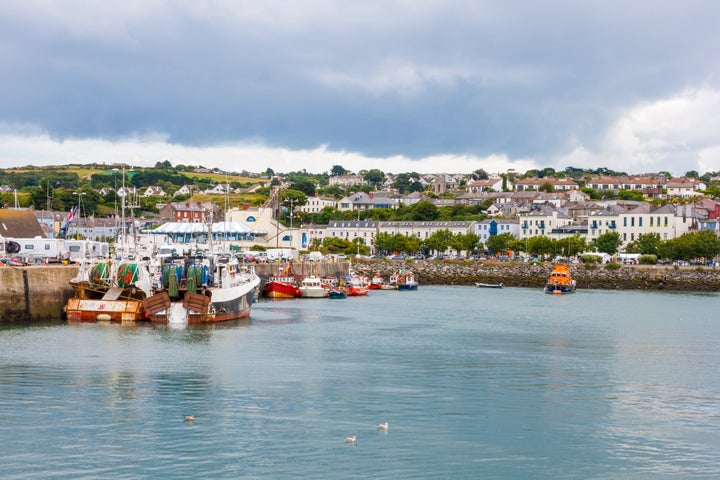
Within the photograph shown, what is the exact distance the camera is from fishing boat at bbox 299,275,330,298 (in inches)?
3177

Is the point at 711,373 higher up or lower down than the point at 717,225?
lower down

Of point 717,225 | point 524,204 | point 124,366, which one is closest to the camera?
point 124,366

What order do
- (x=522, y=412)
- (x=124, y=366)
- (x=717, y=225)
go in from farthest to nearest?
1. (x=717, y=225)
2. (x=124, y=366)
3. (x=522, y=412)

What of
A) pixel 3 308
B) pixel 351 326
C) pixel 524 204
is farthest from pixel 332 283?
pixel 524 204

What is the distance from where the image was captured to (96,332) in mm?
44969

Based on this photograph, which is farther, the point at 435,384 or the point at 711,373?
the point at 711,373

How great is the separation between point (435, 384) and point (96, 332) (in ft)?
63.9

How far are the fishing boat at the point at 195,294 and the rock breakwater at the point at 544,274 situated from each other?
58.5m

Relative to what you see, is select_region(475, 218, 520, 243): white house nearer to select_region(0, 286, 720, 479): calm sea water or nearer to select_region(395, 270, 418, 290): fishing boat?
select_region(395, 270, 418, 290): fishing boat

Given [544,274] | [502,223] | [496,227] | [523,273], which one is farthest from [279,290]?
[502,223]

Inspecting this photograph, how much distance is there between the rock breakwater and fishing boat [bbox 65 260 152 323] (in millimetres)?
62800

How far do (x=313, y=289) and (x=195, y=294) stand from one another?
30.8 m

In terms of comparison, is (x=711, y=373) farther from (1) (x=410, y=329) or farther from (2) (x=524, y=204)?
(2) (x=524, y=204)

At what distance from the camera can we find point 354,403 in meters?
29.0
